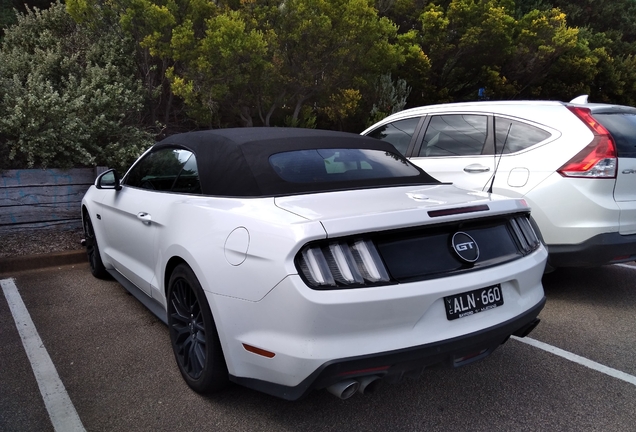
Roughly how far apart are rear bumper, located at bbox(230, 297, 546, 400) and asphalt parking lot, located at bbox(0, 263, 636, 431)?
14.9 inches

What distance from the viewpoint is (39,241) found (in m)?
6.23

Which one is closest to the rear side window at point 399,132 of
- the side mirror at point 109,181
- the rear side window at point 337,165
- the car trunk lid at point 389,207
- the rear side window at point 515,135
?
the rear side window at point 515,135

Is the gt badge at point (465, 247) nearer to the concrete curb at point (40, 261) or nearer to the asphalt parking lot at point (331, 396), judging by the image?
the asphalt parking lot at point (331, 396)

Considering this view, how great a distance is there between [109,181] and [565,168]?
374cm

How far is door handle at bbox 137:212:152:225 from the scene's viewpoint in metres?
3.51

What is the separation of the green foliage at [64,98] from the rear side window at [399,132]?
3.55m

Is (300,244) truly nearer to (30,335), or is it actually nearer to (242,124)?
(30,335)

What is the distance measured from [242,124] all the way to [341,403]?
8212mm

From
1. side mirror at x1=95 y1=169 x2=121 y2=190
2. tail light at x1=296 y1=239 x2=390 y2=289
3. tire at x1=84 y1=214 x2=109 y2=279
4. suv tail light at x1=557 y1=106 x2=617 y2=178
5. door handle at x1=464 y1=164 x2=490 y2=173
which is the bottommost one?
tire at x1=84 y1=214 x2=109 y2=279

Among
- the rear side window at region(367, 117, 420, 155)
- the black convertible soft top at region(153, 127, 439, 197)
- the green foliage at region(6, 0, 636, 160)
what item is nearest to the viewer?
the black convertible soft top at region(153, 127, 439, 197)

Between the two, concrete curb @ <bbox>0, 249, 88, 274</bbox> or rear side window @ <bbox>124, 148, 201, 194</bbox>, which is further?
concrete curb @ <bbox>0, 249, 88, 274</bbox>

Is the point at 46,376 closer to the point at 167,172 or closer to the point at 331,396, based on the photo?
the point at 167,172

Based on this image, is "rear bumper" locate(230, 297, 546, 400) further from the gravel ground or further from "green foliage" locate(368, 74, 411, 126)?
"green foliage" locate(368, 74, 411, 126)

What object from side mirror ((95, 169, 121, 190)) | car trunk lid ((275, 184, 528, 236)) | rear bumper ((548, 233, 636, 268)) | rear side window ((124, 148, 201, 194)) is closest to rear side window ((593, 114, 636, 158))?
rear bumper ((548, 233, 636, 268))
